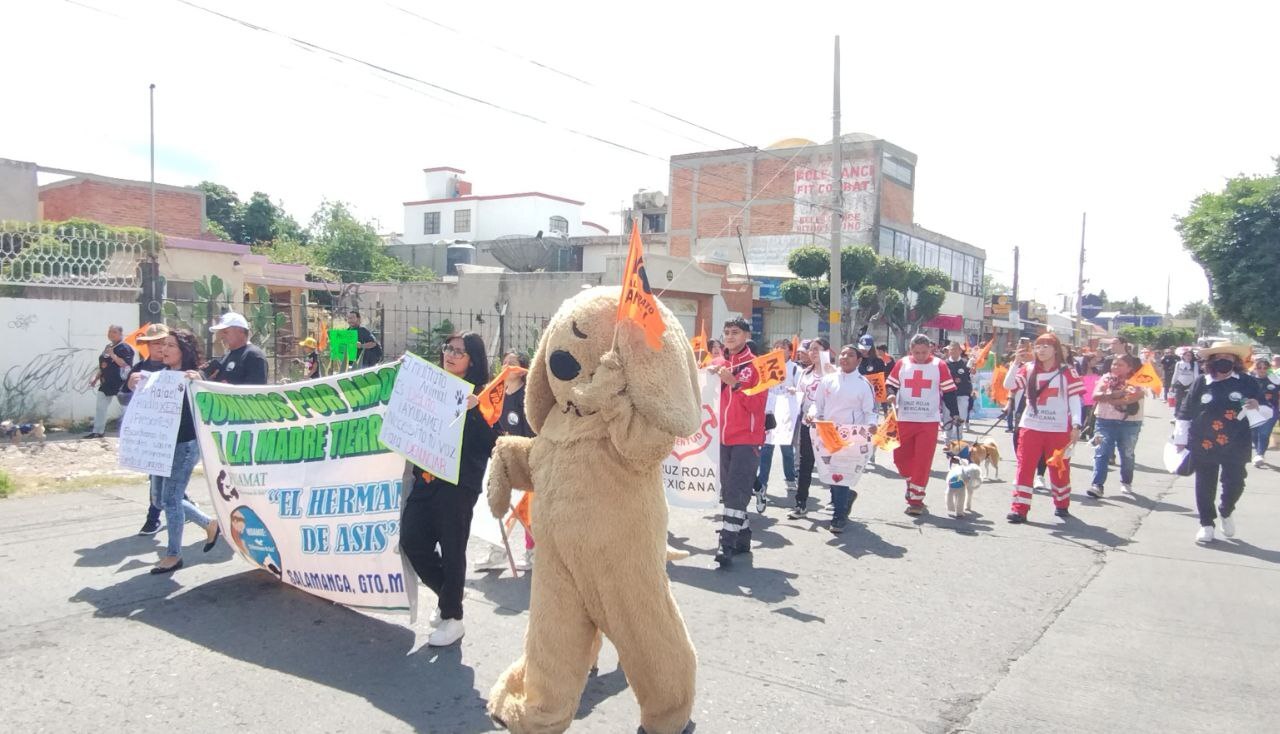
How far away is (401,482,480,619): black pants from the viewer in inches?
179

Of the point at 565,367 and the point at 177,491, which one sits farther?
the point at 177,491

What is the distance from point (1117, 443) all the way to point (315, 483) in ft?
30.9

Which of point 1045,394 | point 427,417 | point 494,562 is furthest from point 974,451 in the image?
point 427,417

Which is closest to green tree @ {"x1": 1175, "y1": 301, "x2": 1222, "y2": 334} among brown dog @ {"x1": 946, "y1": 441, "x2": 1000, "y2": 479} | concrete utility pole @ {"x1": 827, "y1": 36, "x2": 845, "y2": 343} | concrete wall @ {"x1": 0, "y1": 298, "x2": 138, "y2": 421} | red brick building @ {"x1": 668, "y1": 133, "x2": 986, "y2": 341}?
red brick building @ {"x1": 668, "y1": 133, "x2": 986, "y2": 341}

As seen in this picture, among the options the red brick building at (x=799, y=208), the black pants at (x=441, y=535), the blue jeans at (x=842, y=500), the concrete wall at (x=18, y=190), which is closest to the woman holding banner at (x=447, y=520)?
the black pants at (x=441, y=535)

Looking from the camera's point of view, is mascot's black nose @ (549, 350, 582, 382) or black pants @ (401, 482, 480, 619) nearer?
mascot's black nose @ (549, 350, 582, 382)

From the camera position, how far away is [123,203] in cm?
3022

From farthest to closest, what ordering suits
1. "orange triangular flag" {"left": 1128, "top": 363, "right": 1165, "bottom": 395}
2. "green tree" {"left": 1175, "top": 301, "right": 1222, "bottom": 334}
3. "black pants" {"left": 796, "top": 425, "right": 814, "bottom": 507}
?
1. "green tree" {"left": 1175, "top": 301, "right": 1222, "bottom": 334}
2. "orange triangular flag" {"left": 1128, "top": 363, "right": 1165, "bottom": 395}
3. "black pants" {"left": 796, "top": 425, "right": 814, "bottom": 507}

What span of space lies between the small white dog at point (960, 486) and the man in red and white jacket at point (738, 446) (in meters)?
2.80

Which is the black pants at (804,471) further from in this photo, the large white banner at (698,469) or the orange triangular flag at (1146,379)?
the orange triangular flag at (1146,379)

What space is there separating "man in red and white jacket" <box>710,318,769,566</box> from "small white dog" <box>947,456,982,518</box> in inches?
110

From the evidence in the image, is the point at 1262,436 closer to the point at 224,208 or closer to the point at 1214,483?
the point at 1214,483

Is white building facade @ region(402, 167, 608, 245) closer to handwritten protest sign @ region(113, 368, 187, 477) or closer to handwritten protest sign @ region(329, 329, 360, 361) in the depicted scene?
handwritten protest sign @ region(329, 329, 360, 361)

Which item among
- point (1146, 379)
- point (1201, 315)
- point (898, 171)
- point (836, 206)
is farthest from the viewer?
point (1201, 315)
